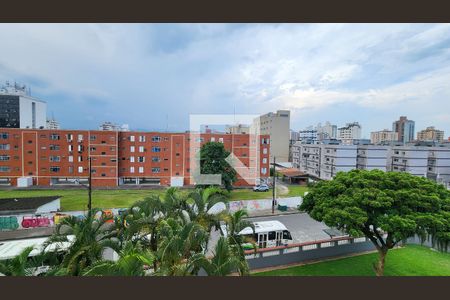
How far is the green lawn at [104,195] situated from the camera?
16.8 m

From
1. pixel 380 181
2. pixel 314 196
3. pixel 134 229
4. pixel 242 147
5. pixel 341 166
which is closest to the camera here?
pixel 134 229

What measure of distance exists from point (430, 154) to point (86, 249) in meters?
35.6

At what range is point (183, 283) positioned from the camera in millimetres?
2342

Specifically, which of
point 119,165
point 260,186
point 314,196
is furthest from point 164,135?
point 314,196

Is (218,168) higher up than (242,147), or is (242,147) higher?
(242,147)

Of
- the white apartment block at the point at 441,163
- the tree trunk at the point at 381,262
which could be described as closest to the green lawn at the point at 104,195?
the tree trunk at the point at 381,262

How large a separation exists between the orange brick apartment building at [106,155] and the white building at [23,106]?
15708 millimetres

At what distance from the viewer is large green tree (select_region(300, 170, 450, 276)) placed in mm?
6293

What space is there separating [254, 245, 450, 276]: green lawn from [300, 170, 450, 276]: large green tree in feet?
2.75

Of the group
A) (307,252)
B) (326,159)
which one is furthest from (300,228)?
(326,159)

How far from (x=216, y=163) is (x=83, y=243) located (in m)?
13.6

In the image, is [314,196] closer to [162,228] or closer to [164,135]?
[162,228]

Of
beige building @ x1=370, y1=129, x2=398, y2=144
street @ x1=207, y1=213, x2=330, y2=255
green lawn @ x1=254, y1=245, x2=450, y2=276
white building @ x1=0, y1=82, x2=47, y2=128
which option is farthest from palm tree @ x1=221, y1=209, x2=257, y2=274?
beige building @ x1=370, y1=129, x2=398, y2=144

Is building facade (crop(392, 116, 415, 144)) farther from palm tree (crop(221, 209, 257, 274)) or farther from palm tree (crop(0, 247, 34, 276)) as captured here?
palm tree (crop(0, 247, 34, 276))
